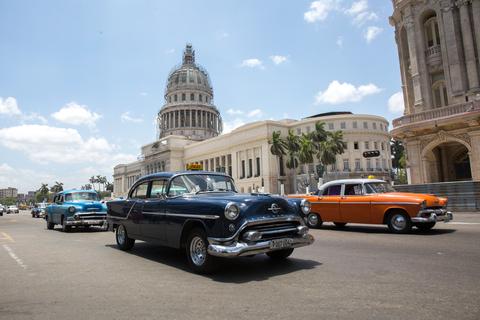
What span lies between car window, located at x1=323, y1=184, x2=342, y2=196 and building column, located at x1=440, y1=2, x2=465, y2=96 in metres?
18.6

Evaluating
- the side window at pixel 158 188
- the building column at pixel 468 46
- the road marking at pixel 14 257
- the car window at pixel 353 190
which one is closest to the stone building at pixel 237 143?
A: the building column at pixel 468 46

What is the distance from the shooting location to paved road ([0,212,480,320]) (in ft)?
13.0

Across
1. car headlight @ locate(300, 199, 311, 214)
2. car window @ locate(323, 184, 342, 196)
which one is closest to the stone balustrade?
car window @ locate(323, 184, 342, 196)

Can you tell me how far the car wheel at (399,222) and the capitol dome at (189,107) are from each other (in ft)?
343

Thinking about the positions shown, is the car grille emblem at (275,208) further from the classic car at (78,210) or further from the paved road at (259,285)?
the classic car at (78,210)

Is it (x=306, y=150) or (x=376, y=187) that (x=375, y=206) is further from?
(x=306, y=150)

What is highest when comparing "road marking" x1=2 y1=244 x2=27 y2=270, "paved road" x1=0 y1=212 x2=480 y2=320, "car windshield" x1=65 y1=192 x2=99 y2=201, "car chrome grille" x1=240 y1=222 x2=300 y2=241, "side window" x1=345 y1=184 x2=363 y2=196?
"car windshield" x1=65 y1=192 x2=99 y2=201

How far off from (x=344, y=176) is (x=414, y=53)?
4473 cm

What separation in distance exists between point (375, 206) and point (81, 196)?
12.4m

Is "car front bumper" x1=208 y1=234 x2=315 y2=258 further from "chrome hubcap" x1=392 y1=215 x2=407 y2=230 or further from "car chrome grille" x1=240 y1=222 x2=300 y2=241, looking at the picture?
"chrome hubcap" x1=392 y1=215 x2=407 y2=230

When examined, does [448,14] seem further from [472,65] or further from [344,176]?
[344,176]

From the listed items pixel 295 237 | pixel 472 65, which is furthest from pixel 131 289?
pixel 472 65

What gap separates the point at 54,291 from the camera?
510 centimetres

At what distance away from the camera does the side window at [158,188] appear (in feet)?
23.9
